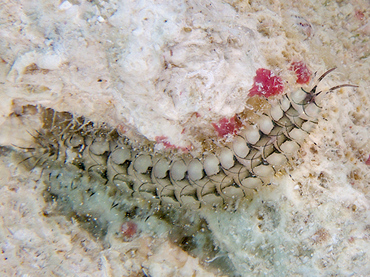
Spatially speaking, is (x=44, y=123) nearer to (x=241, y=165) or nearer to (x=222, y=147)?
(x=222, y=147)

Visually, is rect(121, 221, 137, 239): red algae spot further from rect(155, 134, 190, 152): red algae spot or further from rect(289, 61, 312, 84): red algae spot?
rect(289, 61, 312, 84): red algae spot

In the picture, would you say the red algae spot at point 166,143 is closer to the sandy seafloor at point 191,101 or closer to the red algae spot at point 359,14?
the sandy seafloor at point 191,101

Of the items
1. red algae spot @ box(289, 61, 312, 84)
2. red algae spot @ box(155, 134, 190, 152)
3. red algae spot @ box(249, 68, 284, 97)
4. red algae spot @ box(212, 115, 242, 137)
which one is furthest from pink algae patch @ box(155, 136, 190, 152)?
red algae spot @ box(289, 61, 312, 84)

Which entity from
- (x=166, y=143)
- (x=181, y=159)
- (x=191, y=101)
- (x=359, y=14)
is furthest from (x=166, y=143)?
(x=359, y=14)

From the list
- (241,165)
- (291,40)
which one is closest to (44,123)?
(241,165)

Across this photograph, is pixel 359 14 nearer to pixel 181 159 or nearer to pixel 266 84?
pixel 266 84
